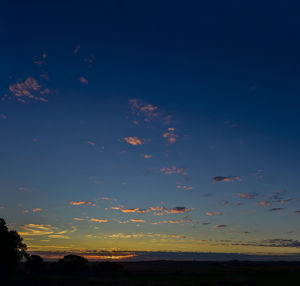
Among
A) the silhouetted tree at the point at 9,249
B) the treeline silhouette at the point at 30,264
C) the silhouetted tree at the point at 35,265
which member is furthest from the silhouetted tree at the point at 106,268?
the silhouetted tree at the point at 9,249

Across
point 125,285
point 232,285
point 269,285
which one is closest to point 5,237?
point 125,285

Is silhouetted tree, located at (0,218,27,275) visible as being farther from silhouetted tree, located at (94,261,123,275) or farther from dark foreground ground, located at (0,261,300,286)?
silhouetted tree, located at (94,261,123,275)

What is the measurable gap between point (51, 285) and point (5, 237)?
12308mm

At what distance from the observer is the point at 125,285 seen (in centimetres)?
6334

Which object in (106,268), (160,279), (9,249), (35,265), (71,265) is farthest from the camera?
(106,268)

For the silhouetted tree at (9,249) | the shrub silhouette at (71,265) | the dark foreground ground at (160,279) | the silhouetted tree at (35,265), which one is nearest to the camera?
the silhouetted tree at (9,249)

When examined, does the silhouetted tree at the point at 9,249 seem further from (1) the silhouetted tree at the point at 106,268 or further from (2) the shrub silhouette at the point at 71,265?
(1) the silhouetted tree at the point at 106,268

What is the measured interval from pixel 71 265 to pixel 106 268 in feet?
49.7

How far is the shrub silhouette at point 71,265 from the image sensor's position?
9875 centimetres

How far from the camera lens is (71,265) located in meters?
100

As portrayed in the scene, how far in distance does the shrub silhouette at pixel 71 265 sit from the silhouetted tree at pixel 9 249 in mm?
41355

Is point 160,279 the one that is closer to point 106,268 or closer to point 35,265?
point 106,268

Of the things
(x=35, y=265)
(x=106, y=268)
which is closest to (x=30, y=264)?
(x=35, y=265)

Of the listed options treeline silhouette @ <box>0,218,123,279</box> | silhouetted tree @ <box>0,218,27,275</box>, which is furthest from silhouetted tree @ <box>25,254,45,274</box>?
silhouetted tree @ <box>0,218,27,275</box>
